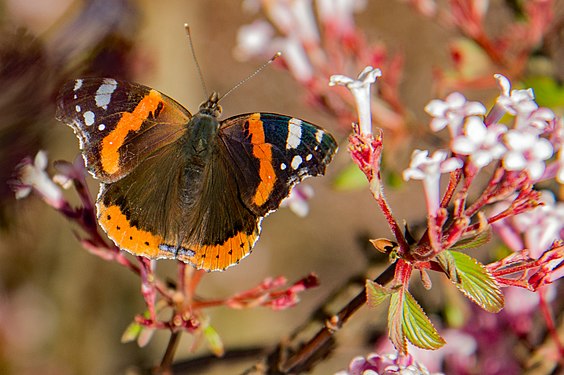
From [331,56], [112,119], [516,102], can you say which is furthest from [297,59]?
[516,102]

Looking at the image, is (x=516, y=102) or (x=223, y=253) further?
(x=223, y=253)

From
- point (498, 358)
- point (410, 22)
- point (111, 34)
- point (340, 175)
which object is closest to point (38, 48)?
point (111, 34)

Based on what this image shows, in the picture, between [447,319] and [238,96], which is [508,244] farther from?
[238,96]

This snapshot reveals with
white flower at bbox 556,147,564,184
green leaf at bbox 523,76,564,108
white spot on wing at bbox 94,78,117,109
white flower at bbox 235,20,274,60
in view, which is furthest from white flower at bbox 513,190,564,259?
white flower at bbox 235,20,274,60

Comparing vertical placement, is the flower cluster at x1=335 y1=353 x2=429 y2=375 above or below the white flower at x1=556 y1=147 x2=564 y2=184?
below

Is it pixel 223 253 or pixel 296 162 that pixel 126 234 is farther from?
pixel 296 162

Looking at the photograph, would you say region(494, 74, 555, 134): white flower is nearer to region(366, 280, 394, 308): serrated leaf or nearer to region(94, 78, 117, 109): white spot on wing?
region(366, 280, 394, 308): serrated leaf
